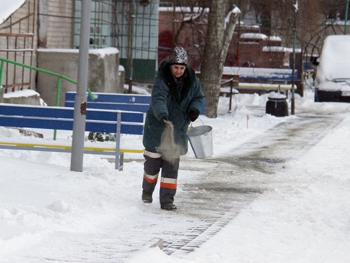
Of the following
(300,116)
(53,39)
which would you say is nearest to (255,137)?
(300,116)

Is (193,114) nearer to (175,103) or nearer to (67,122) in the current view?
(175,103)

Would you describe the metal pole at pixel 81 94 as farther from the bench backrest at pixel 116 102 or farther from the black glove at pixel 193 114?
the bench backrest at pixel 116 102

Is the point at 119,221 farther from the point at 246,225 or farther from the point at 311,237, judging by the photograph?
the point at 311,237

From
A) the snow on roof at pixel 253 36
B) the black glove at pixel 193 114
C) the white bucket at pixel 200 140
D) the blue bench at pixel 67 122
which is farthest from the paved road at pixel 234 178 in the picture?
the snow on roof at pixel 253 36

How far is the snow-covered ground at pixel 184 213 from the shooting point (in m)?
5.88

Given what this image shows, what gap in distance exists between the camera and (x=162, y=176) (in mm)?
7941

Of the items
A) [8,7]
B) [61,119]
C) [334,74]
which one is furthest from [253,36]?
[61,119]

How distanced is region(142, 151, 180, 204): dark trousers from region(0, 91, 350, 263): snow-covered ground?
162 millimetres

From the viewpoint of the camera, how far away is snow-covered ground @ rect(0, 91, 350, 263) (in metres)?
5.88

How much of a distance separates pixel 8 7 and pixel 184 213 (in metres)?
8.75

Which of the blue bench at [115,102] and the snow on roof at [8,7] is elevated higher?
the snow on roof at [8,7]

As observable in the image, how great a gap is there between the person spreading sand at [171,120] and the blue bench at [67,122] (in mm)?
1878

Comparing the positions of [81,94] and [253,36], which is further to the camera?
[253,36]

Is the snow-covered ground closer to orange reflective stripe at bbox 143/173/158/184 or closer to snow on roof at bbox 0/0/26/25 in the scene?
orange reflective stripe at bbox 143/173/158/184
